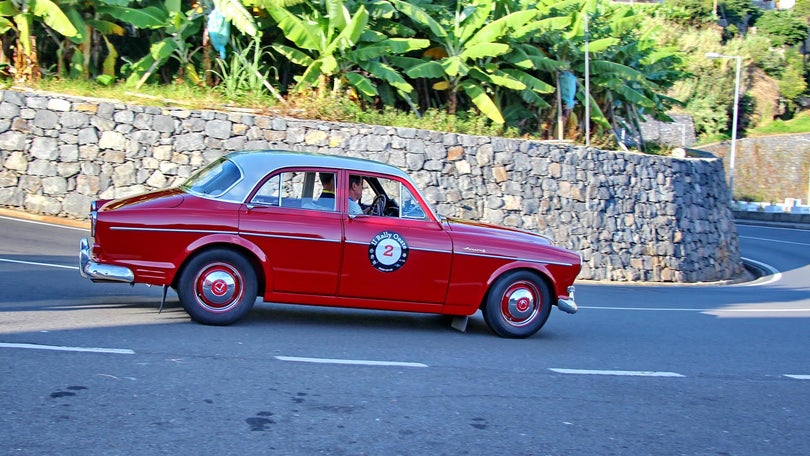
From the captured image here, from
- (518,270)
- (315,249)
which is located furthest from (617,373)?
(315,249)

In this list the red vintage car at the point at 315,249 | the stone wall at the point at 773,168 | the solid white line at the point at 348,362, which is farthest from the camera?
the stone wall at the point at 773,168

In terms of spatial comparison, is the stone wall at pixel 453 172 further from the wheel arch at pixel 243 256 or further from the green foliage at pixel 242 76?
the wheel arch at pixel 243 256

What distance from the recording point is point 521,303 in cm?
911

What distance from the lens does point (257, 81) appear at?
19734mm

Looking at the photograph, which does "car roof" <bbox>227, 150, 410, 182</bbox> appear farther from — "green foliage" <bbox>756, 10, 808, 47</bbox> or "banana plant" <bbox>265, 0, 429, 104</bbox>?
"green foliage" <bbox>756, 10, 808, 47</bbox>

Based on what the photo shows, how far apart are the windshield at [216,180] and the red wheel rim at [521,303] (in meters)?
2.95

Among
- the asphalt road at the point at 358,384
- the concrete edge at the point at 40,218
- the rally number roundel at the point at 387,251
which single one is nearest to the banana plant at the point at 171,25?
the concrete edge at the point at 40,218

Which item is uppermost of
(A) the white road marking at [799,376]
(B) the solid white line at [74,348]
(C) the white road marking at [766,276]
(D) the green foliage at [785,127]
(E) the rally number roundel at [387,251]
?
(D) the green foliage at [785,127]

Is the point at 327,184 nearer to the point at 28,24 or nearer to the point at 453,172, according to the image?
the point at 453,172

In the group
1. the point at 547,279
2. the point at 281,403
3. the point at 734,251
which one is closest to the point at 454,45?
the point at 734,251

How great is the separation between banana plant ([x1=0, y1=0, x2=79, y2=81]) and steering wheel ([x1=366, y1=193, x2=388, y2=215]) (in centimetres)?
1159

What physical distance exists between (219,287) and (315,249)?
95 centimetres

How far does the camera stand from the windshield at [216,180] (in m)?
8.33

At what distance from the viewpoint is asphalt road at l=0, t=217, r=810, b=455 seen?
17.3 ft
